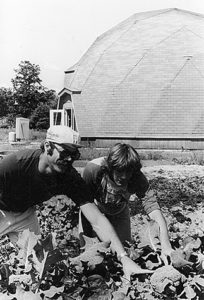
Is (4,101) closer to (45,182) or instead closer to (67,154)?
(45,182)

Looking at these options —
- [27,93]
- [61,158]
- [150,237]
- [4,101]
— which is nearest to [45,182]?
[61,158]

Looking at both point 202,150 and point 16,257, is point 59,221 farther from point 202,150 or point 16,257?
point 202,150

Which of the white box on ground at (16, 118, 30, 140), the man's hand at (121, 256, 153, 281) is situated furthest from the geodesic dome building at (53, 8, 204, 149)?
the man's hand at (121, 256, 153, 281)

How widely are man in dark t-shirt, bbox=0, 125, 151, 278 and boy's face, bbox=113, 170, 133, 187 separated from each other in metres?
0.20

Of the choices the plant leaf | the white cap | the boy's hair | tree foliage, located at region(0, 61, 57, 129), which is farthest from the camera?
tree foliage, located at region(0, 61, 57, 129)

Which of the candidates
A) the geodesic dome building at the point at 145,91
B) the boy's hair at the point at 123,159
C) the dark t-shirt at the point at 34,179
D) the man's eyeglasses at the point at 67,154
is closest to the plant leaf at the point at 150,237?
the boy's hair at the point at 123,159

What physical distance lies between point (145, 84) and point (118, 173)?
769 inches

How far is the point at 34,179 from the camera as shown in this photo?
3.22m

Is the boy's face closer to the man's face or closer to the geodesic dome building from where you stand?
the man's face

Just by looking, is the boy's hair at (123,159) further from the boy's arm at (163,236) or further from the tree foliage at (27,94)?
the tree foliage at (27,94)

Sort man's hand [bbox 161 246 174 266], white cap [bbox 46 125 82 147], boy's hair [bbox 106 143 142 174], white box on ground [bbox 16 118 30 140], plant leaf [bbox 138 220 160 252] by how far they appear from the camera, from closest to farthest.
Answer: man's hand [bbox 161 246 174 266] < plant leaf [bbox 138 220 160 252] < white cap [bbox 46 125 82 147] < boy's hair [bbox 106 143 142 174] < white box on ground [bbox 16 118 30 140]

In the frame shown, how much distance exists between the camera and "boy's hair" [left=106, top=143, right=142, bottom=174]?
2.97m

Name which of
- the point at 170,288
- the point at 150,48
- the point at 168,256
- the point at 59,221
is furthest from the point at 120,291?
the point at 150,48

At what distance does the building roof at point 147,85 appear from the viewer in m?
21.3
